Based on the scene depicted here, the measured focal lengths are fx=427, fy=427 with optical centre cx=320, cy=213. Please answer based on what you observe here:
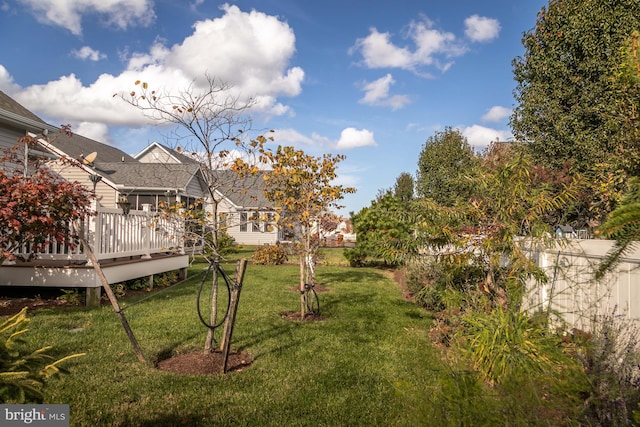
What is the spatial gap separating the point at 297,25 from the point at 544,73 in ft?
29.1

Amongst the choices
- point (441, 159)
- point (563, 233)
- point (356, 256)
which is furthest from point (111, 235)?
point (441, 159)

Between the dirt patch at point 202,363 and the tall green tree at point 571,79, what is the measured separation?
451 inches

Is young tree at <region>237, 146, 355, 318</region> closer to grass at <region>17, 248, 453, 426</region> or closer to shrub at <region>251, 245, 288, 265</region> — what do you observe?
grass at <region>17, 248, 453, 426</region>

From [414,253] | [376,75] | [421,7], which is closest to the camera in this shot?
[414,253]

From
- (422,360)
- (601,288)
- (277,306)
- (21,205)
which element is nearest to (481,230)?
(601,288)

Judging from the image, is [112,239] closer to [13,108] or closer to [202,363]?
[13,108]

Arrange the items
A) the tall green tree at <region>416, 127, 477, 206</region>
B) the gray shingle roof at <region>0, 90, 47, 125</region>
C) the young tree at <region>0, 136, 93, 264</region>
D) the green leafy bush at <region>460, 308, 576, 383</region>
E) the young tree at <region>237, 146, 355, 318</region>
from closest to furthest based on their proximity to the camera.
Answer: the green leafy bush at <region>460, 308, 576, 383</region>, the young tree at <region>0, 136, 93, 264</region>, the young tree at <region>237, 146, 355, 318</region>, the gray shingle roof at <region>0, 90, 47, 125</region>, the tall green tree at <region>416, 127, 477, 206</region>

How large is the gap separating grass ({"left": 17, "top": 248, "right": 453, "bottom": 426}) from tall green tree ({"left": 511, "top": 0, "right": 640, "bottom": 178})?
28.8ft

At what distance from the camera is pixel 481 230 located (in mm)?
5562

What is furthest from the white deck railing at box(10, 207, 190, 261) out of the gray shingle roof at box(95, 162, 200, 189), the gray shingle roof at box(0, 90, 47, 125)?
the gray shingle roof at box(95, 162, 200, 189)

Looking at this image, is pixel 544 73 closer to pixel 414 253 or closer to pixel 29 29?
pixel 414 253

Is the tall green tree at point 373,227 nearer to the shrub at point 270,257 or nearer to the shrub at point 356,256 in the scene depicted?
the shrub at point 356,256

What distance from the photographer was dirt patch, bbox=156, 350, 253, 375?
494 centimetres

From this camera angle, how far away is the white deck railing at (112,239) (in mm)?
8742
